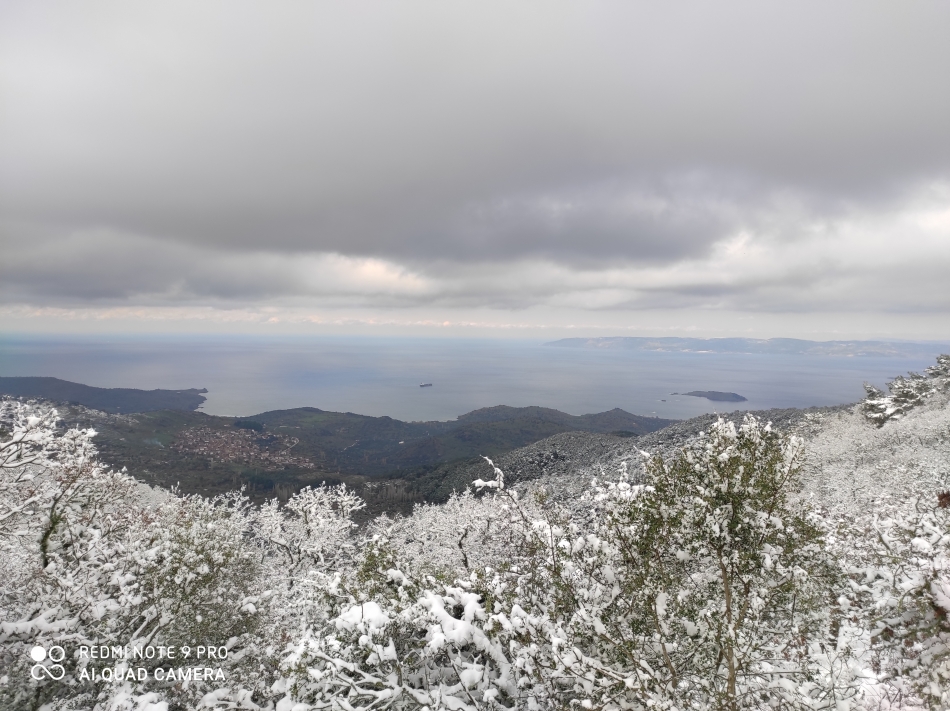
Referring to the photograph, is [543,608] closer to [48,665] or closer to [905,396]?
[48,665]

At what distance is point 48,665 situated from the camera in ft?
35.6

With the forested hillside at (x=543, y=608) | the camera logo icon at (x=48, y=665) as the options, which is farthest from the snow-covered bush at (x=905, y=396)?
the camera logo icon at (x=48, y=665)

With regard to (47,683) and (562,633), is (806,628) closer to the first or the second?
(562,633)

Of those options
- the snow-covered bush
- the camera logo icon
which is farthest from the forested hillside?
the snow-covered bush

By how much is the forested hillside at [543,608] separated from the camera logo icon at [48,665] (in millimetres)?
136

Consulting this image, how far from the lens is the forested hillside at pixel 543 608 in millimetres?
6695

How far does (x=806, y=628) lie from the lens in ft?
26.9

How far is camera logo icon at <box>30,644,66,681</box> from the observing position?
34.0 ft

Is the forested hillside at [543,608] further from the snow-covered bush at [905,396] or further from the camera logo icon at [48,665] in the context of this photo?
the snow-covered bush at [905,396]

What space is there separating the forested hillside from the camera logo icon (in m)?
0.14

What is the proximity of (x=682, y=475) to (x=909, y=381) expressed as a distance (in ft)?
206

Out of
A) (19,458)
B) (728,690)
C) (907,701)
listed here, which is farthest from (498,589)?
(19,458)

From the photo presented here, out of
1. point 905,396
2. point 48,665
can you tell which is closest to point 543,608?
point 48,665

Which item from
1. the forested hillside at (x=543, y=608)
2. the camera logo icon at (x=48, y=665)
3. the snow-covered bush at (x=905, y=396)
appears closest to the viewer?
the forested hillside at (x=543, y=608)
